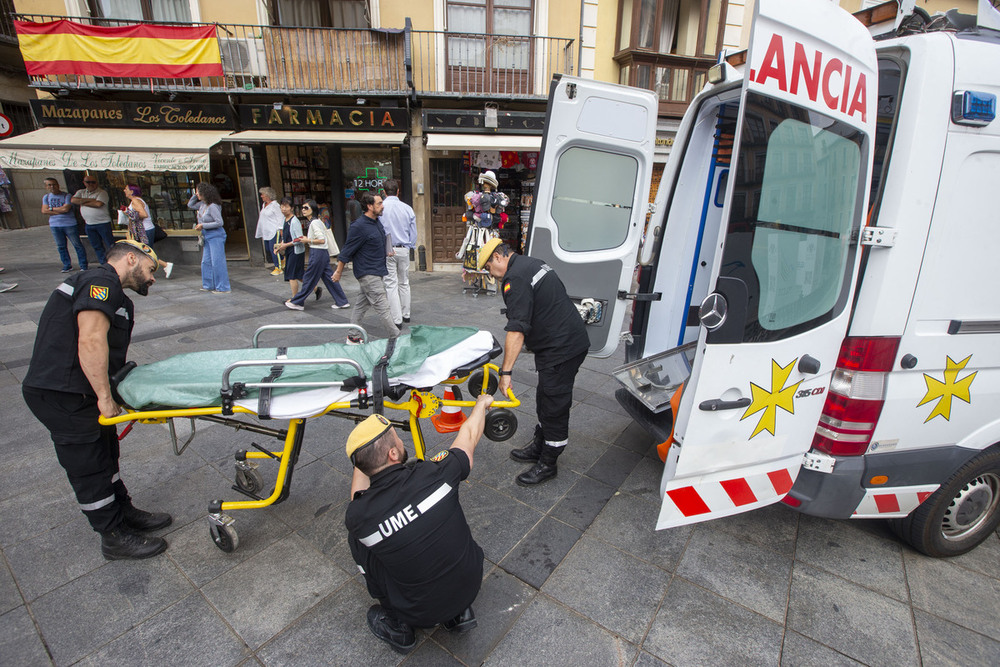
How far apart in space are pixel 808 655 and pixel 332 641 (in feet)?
7.06

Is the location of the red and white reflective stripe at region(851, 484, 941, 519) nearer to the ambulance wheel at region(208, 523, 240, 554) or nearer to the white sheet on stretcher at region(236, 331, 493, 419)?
the white sheet on stretcher at region(236, 331, 493, 419)

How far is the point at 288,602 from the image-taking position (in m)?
2.41

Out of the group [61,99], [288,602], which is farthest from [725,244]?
[61,99]

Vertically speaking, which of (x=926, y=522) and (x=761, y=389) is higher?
(x=761, y=389)

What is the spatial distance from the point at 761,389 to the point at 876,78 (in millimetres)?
1371

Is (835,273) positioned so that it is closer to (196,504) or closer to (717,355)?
(717,355)

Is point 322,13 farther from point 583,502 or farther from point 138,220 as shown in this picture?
point 583,502

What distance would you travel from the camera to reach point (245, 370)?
112 inches

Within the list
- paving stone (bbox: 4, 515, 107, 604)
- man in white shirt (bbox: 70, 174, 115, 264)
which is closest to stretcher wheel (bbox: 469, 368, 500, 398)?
paving stone (bbox: 4, 515, 107, 604)

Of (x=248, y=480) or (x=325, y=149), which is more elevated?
(x=325, y=149)

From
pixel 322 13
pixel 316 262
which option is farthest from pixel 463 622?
pixel 322 13

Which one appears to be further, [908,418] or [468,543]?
[908,418]

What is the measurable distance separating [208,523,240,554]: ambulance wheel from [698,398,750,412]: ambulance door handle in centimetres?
249

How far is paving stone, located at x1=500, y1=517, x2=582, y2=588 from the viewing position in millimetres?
2582
